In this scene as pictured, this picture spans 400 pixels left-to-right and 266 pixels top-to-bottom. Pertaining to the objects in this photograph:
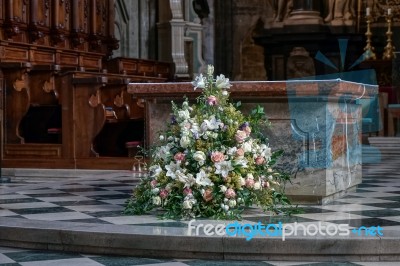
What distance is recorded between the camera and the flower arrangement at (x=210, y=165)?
5746 millimetres

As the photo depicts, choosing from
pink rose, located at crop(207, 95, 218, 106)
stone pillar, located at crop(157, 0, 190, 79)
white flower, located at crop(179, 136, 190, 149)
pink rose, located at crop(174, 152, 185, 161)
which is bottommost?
pink rose, located at crop(174, 152, 185, 161)

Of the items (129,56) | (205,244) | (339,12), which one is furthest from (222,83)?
(339,12)

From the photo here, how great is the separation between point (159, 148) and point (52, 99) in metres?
5.58

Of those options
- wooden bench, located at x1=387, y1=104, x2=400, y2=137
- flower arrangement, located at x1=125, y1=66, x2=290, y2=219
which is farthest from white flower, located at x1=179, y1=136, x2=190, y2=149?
wooden bench, located at x1=387, y1=104, x2=400, y2=137

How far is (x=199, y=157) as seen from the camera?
5.73 meters

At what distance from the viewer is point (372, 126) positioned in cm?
1517

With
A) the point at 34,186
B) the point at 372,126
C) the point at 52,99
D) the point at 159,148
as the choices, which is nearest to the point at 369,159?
the point at 372,126

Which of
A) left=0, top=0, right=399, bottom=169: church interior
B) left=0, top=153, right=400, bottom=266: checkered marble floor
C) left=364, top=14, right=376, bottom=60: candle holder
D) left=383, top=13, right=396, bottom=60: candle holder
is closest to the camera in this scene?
left=0, top=153, right=400, bottom=266: checkered marble floor

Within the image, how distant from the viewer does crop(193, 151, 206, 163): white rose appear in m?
5.73

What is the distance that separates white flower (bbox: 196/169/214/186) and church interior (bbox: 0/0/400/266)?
1.15 feet

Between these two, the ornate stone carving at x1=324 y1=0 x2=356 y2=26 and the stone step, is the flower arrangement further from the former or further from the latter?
the ornate stone carving at x1=324 y1=0 x2=356 y2=26

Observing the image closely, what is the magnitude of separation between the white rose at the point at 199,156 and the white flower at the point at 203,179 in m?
0.07

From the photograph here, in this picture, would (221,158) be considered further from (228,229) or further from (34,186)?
(34,186)

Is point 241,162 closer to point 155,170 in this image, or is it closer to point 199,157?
point 199,157
